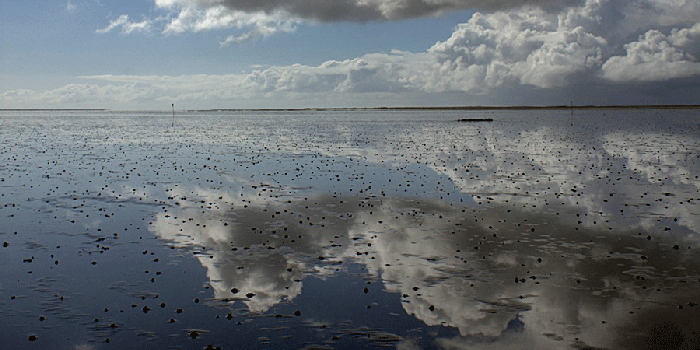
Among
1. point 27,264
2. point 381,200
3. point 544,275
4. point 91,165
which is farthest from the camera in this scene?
point 91,165

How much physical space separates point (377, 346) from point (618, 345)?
15.8 feet

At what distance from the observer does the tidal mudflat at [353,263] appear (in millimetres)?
11781

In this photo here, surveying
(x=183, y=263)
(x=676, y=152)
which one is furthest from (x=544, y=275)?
(x=676, y=152)

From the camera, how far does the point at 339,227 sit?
21531mm

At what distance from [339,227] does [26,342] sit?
12.1 m

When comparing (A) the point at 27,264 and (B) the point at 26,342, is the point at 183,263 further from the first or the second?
(B) the point at 26,342

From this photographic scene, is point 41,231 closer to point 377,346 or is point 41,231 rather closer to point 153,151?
point 377,346

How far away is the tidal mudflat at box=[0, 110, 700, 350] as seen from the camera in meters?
11.8

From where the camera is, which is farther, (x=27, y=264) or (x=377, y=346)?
(x=27, y=264)

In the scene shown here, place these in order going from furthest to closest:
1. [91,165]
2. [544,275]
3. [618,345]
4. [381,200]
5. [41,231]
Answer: [91,165]
[381,200]
[41,231]
[544,275]
[618,345]

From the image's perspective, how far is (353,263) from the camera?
55.0ft

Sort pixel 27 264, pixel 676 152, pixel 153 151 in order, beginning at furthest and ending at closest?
pixel 153 151, pixel 676 152, pixel 27 264

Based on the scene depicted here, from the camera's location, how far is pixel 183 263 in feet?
55.3

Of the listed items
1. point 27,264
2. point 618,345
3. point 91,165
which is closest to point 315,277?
point 618,345
